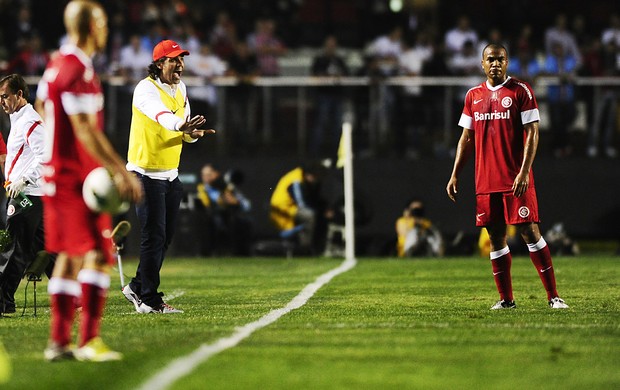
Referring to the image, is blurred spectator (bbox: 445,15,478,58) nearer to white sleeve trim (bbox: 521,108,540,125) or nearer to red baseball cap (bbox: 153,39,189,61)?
white sleeve trim (bbox: 521,108,540,125)

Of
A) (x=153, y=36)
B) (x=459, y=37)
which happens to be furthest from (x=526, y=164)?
(x=153, y=36)

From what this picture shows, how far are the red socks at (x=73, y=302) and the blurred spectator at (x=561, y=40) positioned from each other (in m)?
16.6

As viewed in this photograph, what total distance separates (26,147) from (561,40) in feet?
47.3

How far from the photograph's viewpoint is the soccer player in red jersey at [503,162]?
10.7m

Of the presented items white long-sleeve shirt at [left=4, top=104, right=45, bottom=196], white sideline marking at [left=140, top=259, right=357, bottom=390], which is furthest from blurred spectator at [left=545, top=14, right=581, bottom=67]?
white long-sleeve shirt at [left=4, top=104, right=45, bottom=196]

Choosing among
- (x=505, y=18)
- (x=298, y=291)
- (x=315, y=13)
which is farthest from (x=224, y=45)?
(x=298, y=291)

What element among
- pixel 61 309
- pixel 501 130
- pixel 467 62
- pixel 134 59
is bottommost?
pixel 61 309

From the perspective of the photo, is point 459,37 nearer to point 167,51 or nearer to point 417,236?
point 417,236

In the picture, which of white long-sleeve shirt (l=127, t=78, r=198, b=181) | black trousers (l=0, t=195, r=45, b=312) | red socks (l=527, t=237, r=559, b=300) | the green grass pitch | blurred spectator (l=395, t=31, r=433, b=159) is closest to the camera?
the green grass pitch

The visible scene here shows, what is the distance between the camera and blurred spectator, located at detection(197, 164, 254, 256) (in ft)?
70.0

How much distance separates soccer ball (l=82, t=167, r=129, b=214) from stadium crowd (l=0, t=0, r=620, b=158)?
1393cm

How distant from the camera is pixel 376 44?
23.8m

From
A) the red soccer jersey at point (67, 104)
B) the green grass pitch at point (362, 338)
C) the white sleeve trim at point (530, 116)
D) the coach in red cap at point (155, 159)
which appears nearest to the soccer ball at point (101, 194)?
the red soccer jersey at point (67, 104)

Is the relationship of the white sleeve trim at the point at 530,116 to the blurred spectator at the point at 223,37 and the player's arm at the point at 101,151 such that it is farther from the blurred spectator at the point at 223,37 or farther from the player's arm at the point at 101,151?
the blurred spectator at the point at 223,37
